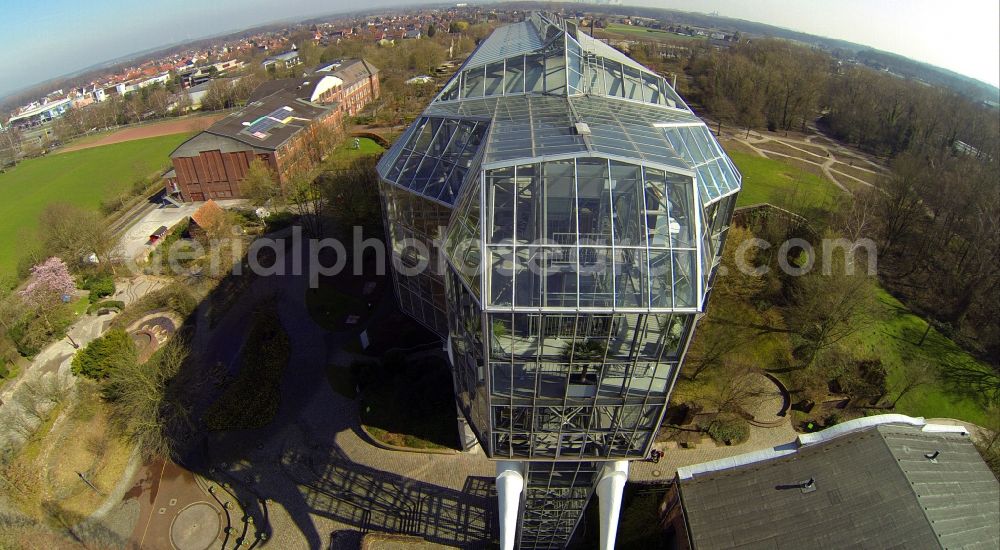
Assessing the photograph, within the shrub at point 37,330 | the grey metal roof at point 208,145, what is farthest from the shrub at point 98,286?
the grey metal roof at point 208,145

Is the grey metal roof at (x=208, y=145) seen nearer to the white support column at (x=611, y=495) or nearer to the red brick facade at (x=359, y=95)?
the red brick facade at (x=359, y=95)

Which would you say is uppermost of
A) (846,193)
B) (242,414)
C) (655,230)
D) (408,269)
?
(655,230)

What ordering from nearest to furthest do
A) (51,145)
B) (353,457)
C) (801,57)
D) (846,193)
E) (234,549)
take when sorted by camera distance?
(234,549)
(353,457)
(846,193)
(51,145)
(801,57)

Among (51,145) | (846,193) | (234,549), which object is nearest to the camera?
(234,549)

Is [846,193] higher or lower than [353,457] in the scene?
higher

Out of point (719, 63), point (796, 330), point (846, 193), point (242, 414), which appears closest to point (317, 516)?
point (242, 414)

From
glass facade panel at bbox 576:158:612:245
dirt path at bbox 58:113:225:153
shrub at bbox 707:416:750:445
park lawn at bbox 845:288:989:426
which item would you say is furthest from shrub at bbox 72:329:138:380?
dirt path at bbox 58:113:225:153

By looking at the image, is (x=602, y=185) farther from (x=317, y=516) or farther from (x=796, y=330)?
(x=796, y=330)
